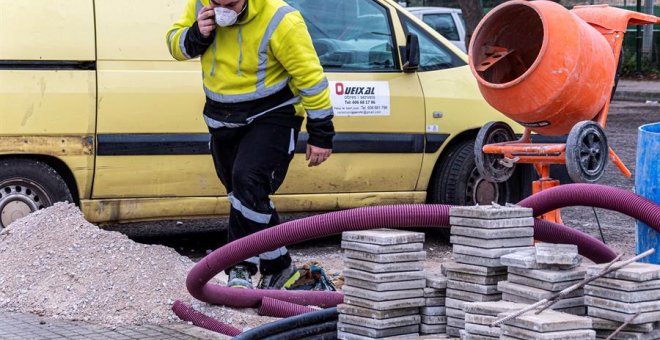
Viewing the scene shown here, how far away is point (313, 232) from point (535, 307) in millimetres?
1242

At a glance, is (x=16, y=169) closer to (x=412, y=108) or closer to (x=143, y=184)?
(x=143, y=184)

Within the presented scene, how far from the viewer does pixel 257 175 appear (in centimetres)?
623

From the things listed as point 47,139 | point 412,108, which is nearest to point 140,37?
point 47,139

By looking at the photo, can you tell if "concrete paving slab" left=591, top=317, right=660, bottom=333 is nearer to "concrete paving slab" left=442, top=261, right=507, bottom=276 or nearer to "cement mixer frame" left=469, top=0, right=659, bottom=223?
"concrete paving slab" left=442, top=261, right=507, bottom=276

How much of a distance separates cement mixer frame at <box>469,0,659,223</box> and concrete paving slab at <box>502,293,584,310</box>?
7.51 ft

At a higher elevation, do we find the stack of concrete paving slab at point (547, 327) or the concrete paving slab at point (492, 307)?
the stack of concrete paving slab at point (547, 327)

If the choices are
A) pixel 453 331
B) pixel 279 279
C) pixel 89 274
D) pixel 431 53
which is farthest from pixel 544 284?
pixel 431 53

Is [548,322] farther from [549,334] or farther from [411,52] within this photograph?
[411,52]

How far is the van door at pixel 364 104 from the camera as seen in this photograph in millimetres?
8195

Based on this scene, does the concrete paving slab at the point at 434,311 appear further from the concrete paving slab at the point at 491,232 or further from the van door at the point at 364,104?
the van door at the point at 364,104

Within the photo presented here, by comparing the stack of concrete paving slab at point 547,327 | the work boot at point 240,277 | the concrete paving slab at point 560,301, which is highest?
the stack of concrete paving slab at point 547,327

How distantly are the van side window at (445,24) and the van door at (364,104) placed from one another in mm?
16240

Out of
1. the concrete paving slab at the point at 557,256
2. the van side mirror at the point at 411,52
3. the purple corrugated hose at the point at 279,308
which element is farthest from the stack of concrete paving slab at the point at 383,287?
the van side mirror at the point at 411,52

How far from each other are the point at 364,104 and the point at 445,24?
17.0 m
